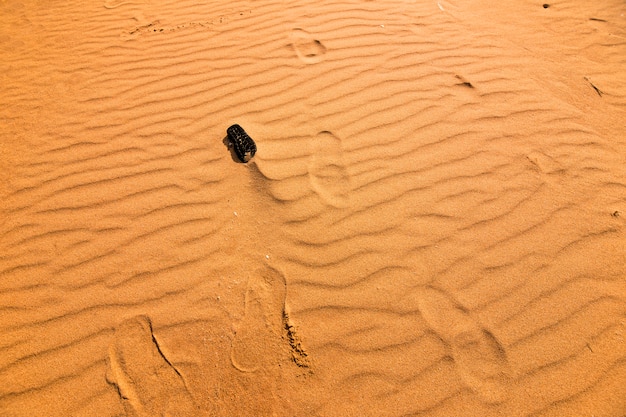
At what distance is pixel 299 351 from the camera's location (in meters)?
1.84

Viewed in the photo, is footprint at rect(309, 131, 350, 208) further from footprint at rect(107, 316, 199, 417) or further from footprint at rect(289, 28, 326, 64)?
footprint at rect(107, 316, 199, 417)

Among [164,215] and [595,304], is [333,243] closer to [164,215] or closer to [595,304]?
[164,215]

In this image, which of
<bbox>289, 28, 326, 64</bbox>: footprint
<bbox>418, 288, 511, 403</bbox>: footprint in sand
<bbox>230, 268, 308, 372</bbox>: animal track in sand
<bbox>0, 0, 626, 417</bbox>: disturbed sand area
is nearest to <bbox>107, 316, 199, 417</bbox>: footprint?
<bbox>0, 0, 626, 417</bbox>: disturbed sand area

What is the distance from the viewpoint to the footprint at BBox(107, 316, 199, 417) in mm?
1686

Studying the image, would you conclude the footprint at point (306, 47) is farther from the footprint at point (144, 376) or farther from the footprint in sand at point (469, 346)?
the footprint at point (144, 376)

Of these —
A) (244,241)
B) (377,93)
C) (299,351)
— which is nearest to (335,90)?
(377,93)

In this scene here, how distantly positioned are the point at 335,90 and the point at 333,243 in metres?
1.54

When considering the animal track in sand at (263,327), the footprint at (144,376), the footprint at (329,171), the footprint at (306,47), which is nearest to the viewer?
the footprint at (144,376)

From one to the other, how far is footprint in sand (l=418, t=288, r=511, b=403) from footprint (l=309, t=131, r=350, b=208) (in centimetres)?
87

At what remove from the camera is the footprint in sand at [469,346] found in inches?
68.4

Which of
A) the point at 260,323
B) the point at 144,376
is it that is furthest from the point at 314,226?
the point at 144,376

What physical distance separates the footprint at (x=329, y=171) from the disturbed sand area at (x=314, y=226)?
0.02m

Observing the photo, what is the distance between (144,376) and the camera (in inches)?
69.7

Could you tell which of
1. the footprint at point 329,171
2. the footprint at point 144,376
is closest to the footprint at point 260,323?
the footprint at point 144,376
